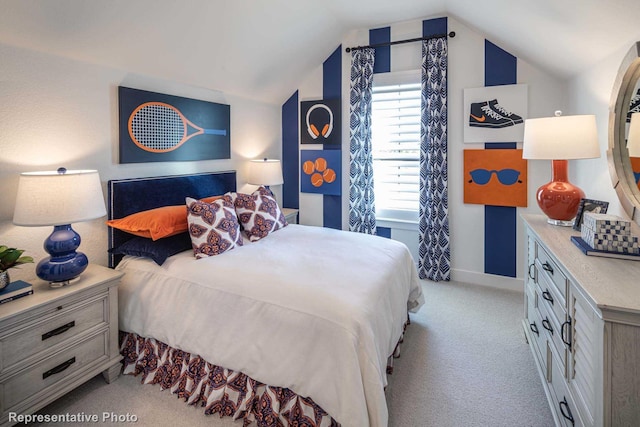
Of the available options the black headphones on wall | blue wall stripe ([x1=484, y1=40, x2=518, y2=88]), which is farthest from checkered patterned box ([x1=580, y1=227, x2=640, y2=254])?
the black headphones on wall

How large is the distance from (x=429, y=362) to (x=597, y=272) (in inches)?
51.1

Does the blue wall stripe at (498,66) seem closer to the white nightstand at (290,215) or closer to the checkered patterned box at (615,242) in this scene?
the checkered patterned box at (615,242)

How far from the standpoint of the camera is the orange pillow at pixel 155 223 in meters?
2.35

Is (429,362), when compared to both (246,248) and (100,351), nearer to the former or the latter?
(246,248)

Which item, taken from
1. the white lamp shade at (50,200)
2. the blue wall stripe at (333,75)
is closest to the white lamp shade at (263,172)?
the blue wall stripe at (333,75)

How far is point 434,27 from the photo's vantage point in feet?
12.1

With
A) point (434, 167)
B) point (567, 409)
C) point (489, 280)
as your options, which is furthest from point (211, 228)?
point (489, 280)

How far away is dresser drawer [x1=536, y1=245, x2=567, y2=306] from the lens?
5.12 ft

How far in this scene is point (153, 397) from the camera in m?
2.03

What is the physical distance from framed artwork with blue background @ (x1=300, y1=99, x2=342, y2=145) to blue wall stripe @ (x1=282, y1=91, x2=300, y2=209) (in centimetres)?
12

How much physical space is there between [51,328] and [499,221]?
148 inches

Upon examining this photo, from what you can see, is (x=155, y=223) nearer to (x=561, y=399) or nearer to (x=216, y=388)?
(x=216, y=388)

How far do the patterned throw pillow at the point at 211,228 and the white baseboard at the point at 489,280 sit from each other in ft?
8.24

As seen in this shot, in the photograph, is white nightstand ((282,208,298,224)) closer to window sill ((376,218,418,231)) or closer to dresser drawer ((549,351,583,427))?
window sill ((376,218,418,231))
